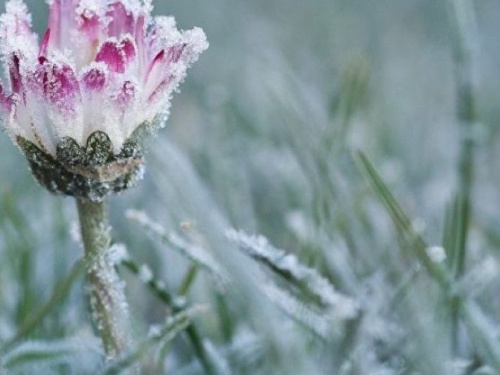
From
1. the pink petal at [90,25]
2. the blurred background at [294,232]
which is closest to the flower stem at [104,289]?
the blurred background at [294,232]

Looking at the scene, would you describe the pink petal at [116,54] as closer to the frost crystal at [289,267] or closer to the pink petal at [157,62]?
the pink petal at [157,62]

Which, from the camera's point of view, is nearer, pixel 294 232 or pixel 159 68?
pixel 159 68

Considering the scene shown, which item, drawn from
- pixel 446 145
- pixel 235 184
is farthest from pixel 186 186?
pixel 446 145

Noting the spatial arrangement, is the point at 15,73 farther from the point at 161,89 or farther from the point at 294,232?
the point at 294,232

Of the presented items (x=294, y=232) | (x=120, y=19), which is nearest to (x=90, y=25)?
(x=120, y=19)

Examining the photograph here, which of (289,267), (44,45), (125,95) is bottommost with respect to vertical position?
(289,267)

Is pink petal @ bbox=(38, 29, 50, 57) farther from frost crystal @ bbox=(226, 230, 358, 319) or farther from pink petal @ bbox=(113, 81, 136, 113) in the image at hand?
frost crystal @ bbox=(226, 230, 358, 319)

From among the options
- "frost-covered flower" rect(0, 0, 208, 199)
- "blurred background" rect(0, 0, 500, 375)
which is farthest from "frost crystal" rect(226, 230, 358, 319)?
"frost-covered flower" rect(0, 0, 208, 199)
